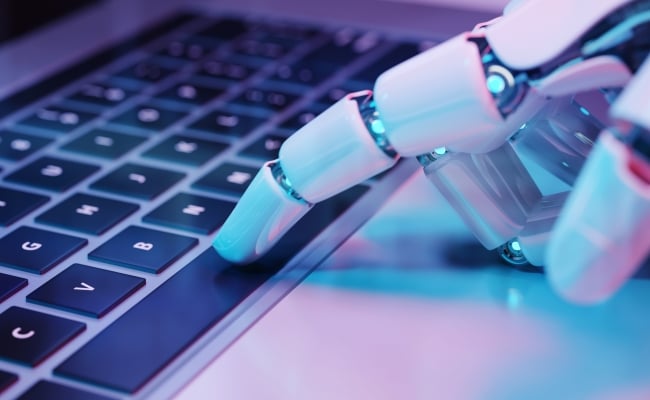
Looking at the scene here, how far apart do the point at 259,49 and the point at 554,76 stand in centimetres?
41

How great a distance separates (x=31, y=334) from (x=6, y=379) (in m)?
0.03

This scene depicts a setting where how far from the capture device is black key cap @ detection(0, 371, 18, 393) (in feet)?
1.04

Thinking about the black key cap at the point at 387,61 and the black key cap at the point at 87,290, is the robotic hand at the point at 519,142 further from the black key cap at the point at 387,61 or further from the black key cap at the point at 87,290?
the black key cap at the point at 387,61

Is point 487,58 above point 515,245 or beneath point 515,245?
above

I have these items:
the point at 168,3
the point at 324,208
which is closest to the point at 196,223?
the point at 324,208

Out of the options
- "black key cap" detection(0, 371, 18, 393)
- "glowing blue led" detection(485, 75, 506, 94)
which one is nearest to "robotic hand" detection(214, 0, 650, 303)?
"glowing blue led" detection(485, 75, 506, 94)

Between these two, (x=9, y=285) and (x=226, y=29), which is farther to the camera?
(x=226, y=29)

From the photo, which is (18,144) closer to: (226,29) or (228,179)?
(228,179)

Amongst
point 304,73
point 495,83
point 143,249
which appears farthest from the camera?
point 304,73

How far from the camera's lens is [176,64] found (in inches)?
25.8

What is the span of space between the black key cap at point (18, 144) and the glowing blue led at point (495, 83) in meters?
0.32

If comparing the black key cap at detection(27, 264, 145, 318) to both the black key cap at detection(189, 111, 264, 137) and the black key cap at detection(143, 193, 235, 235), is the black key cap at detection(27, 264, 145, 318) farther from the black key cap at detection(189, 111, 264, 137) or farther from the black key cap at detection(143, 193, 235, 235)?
the black key cap at detection(189, 111, 264, 137)

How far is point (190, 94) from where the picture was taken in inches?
23.8

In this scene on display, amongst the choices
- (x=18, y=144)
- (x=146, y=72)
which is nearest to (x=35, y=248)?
(x=18, y=144)
